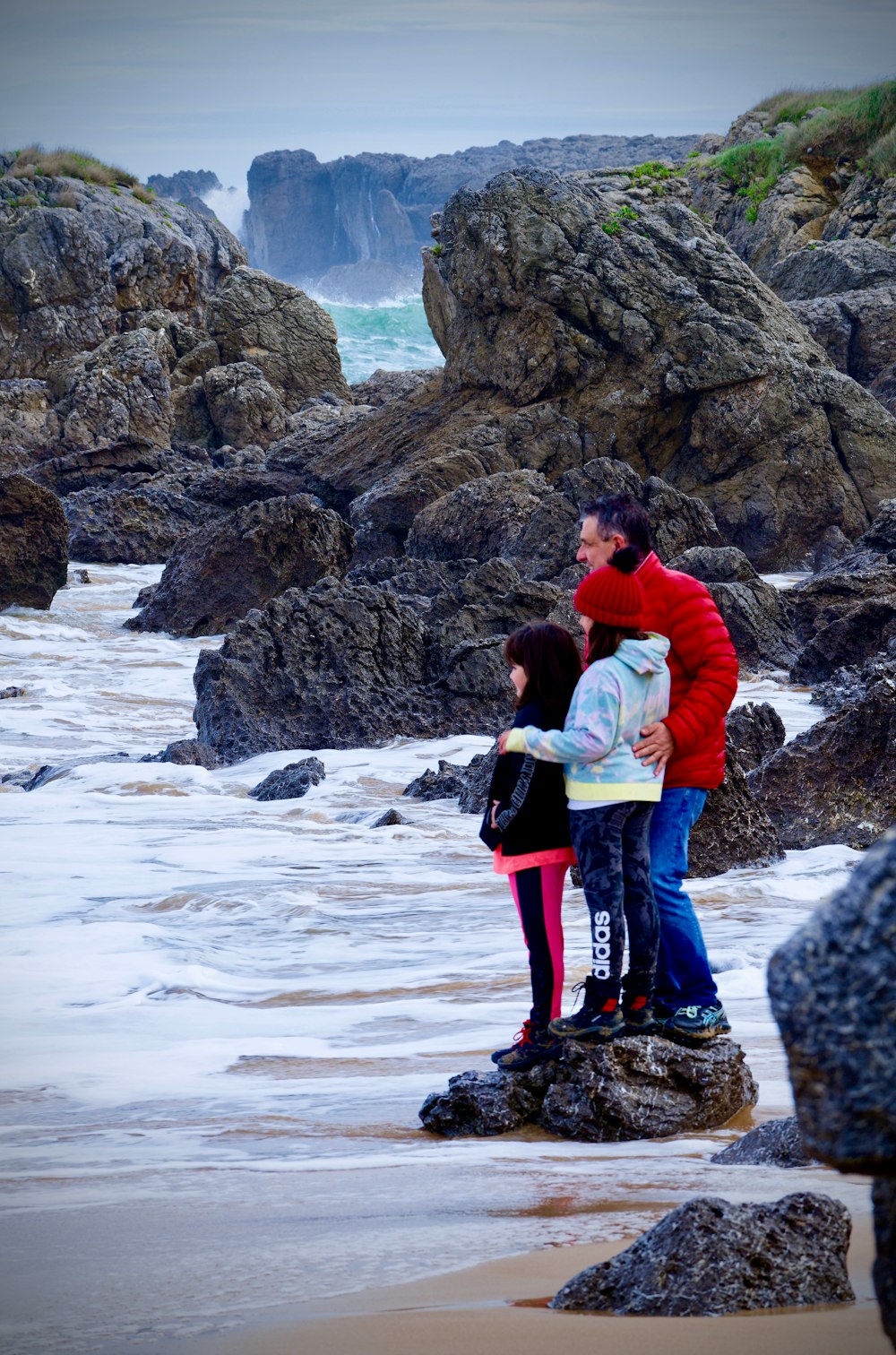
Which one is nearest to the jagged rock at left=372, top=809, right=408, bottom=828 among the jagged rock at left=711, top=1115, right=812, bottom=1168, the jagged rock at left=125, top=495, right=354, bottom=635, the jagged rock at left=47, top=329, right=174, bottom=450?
the jagged rock at left=711, top=1115, right=812, bottom=1168

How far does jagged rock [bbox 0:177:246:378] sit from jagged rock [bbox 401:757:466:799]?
2812cm

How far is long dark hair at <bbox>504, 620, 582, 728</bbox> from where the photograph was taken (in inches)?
141

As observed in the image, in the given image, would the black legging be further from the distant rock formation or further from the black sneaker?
the distant rock formation

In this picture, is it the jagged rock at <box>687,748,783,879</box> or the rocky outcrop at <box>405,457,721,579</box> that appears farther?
the rocky outcrop at <box>405,457,721,579</box>

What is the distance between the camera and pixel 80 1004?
4879 millimetres

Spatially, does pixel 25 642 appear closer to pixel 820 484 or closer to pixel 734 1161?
pixel 820 484

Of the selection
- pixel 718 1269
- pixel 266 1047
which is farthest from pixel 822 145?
pixel 718 1269

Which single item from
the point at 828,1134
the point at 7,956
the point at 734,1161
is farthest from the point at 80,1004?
the point at 828,1134

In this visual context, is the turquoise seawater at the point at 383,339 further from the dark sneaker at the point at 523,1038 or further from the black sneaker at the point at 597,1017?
the black sneaker at the point at 597,1017

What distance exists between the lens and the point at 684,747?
11.5ft

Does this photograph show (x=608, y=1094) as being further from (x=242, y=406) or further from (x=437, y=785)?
(x=242, y=406)

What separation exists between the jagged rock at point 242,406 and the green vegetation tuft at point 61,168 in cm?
1447

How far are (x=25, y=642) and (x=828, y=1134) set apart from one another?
49.5 ft

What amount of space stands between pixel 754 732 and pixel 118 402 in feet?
70.8
